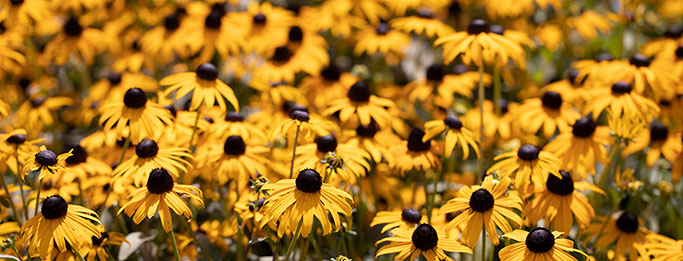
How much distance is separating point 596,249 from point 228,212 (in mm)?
1471

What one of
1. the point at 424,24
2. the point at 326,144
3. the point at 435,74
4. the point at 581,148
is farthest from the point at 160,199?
the point at 424,24

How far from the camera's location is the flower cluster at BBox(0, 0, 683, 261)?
1.96m

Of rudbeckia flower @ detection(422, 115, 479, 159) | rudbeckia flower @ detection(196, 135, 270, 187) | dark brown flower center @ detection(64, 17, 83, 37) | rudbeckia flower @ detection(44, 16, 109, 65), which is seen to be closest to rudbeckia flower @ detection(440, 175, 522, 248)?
rudbeckia flower @ detection(422, 115, 479, 159)

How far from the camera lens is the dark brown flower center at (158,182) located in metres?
1.90

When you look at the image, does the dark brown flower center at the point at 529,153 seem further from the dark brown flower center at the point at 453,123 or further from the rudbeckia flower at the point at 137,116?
the rudbeckia flower at the point at 137,116

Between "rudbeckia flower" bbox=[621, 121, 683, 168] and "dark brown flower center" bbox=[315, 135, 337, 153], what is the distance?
A: 136 cm

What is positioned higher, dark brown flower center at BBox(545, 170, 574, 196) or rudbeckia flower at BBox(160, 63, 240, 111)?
rudbeckia flower at BBox(160, 63, 240, 111)

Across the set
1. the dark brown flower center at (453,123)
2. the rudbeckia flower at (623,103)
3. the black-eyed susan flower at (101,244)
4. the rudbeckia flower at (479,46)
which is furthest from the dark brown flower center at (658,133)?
the black-eyed susan flower at (101,244)

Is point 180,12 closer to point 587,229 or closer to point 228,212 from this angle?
point 228,212

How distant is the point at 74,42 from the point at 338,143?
2011 millimetres

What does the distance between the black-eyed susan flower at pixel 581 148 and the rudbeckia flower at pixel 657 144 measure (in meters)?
0.31

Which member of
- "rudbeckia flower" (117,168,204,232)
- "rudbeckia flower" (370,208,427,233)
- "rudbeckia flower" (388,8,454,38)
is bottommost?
"rudbeckia flower" (388,8,454,38)

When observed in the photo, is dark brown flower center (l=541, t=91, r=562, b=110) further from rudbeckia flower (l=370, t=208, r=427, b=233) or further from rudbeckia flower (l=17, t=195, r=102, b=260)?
rudbeckia flower (l=17, t=195, r=102, b=260)

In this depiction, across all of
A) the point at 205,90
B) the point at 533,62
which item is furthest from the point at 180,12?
the point at 533,62
